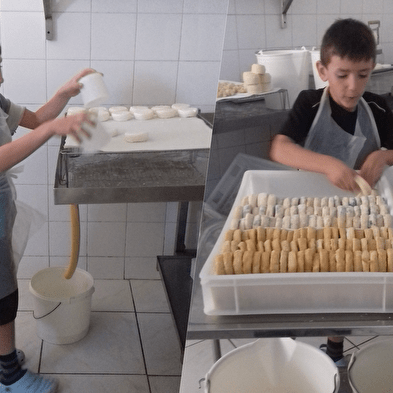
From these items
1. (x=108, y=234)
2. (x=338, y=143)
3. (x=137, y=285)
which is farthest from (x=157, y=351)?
(x=338, y=143)

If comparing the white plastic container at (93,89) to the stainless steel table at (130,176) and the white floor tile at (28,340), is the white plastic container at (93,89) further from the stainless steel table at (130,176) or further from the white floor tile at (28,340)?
the white floor tile at (28,340)

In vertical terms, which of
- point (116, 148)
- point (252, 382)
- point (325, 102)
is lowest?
point (252, 382)

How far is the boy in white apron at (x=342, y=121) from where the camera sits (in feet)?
1.96

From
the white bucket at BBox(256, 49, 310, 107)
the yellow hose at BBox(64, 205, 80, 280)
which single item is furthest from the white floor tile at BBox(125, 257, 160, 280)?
the white bucket at BBox(256, 49, 310, 107)

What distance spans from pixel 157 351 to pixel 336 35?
1266 mm

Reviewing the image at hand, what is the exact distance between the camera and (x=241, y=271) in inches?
20.1

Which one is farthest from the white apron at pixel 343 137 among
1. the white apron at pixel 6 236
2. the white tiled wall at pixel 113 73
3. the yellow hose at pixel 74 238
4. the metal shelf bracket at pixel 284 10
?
the white tiled wall at pixel 113 73

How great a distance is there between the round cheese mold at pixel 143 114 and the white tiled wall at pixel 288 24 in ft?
2.85

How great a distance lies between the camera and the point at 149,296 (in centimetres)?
191

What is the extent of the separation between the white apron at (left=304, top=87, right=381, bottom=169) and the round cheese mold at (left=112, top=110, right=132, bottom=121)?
103 cm

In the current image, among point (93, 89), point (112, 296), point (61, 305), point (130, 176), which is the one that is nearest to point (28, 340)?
point (61, 305)

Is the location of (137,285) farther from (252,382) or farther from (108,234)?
(252,382)

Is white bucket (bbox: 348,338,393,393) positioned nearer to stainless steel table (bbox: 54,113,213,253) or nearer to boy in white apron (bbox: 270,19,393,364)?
boy in white apron (bbox: 270,19,393,364)

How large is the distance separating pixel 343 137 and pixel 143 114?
3.44 ft
